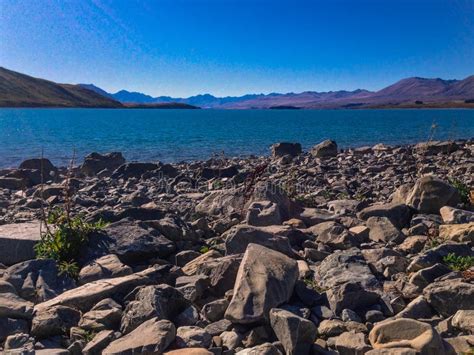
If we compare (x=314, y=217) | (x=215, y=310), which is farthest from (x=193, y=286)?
(x=314, y=217)

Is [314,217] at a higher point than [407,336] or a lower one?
lower

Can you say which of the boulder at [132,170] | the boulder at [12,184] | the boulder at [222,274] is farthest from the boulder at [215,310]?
the boulder at [132,170]

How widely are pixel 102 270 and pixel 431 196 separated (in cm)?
717

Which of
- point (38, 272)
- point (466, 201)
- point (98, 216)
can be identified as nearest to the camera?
point (38, 272)

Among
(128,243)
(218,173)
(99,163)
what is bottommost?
(99,163)

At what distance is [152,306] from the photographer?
19.3ft

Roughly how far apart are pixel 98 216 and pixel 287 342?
599cm

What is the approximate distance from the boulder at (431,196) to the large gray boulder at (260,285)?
5.12 m

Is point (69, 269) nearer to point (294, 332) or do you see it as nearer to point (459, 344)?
point (294, 332)

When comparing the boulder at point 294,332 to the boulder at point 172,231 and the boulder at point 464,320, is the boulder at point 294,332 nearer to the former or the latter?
the boulder at point 464,320

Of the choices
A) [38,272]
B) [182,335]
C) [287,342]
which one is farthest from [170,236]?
[287,342]

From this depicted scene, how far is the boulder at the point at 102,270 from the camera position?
7297 millimetres

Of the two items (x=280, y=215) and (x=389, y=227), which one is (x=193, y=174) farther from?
(x=389, y=227)

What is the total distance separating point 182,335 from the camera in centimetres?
547
